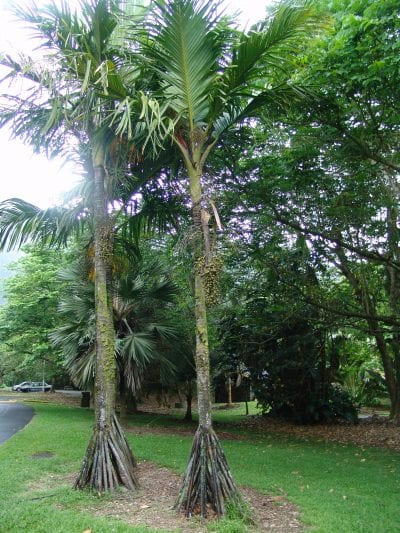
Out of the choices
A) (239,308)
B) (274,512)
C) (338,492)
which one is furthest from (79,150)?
(239,308)

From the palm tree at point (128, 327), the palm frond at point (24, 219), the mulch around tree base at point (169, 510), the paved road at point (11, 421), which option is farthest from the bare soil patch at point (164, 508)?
the paved road at point (11, 421)

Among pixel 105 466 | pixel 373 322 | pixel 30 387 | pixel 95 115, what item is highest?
pixel 95 115

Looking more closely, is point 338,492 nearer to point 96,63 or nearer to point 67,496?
point 67,496

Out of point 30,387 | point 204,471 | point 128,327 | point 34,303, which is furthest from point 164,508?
point 30,387

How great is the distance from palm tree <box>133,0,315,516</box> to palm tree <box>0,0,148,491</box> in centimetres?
55

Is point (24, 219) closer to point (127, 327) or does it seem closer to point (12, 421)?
point (127, 327)

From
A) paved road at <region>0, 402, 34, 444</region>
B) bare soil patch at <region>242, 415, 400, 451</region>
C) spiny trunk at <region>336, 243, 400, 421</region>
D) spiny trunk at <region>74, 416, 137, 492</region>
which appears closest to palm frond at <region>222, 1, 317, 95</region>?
spiny trunk at <region>74, 416, 137, 492</region>

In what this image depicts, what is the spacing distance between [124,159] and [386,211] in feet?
18.5

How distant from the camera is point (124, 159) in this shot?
24.4 ft

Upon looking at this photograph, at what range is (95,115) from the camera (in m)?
6.46

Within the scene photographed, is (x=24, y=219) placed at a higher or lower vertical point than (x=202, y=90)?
lower

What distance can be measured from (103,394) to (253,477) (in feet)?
8.75

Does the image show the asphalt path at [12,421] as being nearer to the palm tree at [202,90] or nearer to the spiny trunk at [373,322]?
the palm tree at [202,90]

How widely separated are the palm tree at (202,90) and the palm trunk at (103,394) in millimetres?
1213
